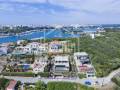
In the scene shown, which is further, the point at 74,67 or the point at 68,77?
the point at 74,67

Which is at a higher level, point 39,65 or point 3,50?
point 3,50

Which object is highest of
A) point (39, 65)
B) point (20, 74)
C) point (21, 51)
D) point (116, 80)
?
point (21, 51)

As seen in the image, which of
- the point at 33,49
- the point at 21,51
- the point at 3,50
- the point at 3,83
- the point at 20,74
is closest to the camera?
the point at 3,83

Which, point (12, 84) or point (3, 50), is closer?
point (12, 84)

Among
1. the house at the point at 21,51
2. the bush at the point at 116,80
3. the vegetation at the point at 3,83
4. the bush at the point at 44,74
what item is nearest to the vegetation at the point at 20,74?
the bush at the point at 44,74

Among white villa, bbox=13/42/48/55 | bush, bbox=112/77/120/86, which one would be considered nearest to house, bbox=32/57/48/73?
white villa, bbox=13/42/48/55

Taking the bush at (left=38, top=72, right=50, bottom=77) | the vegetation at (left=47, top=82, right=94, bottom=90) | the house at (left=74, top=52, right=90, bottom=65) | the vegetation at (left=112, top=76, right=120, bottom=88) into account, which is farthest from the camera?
the house at (left=74, top=52, right=90, bottom=65)

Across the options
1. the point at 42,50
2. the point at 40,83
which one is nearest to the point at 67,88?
the point at 40,83

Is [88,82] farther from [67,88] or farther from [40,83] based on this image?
[40,83]

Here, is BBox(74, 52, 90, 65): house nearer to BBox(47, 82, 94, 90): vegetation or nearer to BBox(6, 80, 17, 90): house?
BBox(47, 82, 94, 90): vegetation

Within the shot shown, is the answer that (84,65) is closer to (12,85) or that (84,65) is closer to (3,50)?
(12,85)

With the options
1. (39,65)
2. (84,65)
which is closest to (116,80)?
(84,65)
